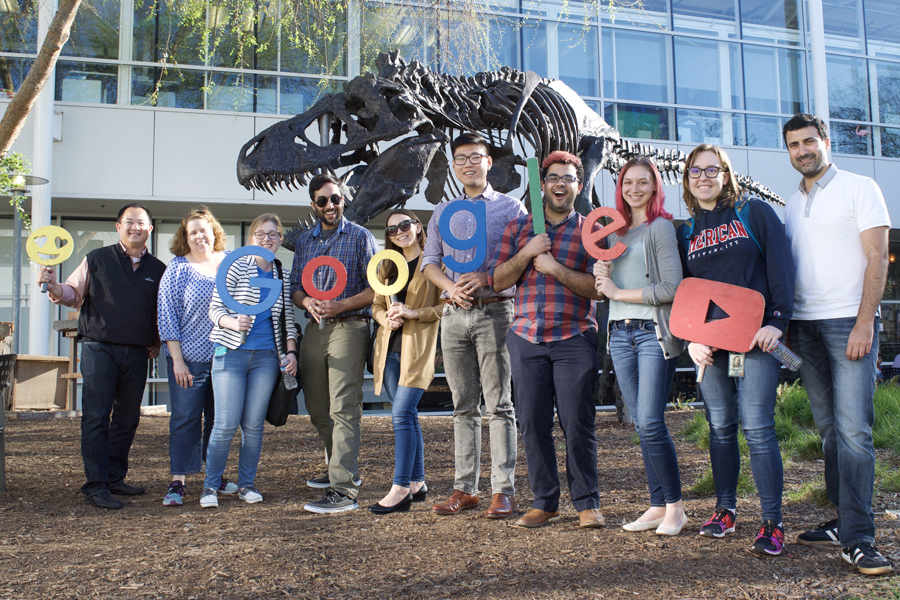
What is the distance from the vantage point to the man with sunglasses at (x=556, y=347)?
159 inches

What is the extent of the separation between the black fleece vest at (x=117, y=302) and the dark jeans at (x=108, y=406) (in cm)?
10

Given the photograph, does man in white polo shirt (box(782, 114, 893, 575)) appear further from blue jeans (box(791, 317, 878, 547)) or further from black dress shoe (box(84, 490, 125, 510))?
black dress shoe (box(84, 490, 125, 510))

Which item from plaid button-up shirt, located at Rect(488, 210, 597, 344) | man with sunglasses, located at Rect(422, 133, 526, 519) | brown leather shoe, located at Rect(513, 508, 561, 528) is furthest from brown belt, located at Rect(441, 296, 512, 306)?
brown leather shoe, located at Rect(513, 508, 561, 528)

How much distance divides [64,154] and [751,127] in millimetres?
13781

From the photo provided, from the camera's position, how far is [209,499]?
4.75 meters

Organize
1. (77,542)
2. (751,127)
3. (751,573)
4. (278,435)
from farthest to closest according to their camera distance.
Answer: (751,127) → (278,435) → (77,542) → (751,573)

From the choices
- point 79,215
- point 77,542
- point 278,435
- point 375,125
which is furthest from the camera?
point 79,215

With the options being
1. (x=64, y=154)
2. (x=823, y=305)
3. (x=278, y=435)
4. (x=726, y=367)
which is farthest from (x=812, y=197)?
(x=64, y=154)

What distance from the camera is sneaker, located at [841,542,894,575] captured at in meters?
3.25

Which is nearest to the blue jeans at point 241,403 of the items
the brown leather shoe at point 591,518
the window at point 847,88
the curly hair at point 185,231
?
the curly hair at point 185,231

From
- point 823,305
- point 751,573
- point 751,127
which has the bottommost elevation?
point 751,573

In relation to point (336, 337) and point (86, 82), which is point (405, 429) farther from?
point (86, 82)

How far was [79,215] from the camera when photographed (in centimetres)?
1442

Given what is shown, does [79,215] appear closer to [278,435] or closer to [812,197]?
[278,435]
